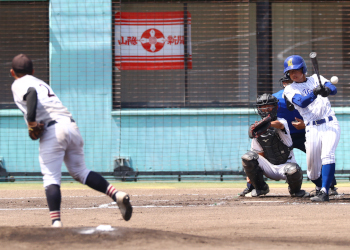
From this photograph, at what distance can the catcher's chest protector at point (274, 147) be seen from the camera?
7.76 metres

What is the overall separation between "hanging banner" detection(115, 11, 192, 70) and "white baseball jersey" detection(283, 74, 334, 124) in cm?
478

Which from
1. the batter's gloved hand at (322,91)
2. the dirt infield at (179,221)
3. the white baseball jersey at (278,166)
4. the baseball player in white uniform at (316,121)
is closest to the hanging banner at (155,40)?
the dirt infield at (179,221)

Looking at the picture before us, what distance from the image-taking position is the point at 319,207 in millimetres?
6645

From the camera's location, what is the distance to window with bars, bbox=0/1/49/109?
11.8m

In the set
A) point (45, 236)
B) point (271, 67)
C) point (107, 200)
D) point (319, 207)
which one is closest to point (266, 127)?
point (319, 207)

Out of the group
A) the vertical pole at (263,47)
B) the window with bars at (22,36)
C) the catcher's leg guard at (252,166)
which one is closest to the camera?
the catcher's leg guard at (252,166)

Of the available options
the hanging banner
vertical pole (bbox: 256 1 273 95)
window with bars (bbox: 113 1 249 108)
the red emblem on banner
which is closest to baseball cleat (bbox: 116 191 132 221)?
window with bars (bbox: 113 1 249 108)

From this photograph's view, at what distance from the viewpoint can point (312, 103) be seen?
721 cm

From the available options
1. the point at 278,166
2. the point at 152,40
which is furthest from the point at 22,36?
the point at 278,166

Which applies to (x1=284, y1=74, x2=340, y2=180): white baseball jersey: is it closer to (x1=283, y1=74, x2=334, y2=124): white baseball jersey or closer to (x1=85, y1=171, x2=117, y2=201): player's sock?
(x1=283, y1=74, x2=334, y2=124): white baseball jersey

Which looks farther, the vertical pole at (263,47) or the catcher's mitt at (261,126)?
the vertical pole at (263,47)

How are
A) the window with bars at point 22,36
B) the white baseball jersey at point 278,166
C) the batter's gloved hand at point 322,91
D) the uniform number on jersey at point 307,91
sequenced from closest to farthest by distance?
the batter's gloved hand at point 322,91 → the uniform number on jersey at point 307,91 → the white baseball jersey at point 278,166 → the window with bars at point 22,36

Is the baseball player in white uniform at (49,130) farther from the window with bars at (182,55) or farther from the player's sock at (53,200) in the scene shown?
the window with bars at (182,55)

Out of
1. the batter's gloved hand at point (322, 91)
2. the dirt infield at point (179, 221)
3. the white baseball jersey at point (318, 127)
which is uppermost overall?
the batter's gloved hand at point (322, 91)
